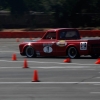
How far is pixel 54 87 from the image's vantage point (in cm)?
1291

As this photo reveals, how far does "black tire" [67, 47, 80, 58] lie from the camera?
22.5 meters

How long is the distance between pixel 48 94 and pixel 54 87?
1.29 metres

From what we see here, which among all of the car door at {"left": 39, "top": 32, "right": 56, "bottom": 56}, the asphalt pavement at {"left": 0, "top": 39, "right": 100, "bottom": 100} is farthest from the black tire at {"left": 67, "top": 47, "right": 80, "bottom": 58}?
the asphalt pavement at {"left": 0, "top": 39, "right": 100, "bottom": 100}

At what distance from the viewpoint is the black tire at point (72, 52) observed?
22547 millimetres

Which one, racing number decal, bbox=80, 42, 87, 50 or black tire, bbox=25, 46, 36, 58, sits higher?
racing number decal, bbox=80, 42, 87, 50

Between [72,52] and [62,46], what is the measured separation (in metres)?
0.62

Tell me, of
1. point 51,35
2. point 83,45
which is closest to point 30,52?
point 51,35

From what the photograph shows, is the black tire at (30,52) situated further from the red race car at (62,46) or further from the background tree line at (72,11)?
the background tree line at (72,11)

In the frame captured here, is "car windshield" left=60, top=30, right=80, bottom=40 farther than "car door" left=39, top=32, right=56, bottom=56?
Yes

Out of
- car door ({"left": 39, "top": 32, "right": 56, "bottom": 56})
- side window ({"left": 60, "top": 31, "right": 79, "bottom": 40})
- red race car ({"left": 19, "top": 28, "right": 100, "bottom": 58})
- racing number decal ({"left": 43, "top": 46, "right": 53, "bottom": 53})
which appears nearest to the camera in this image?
red race car ({"left": 19, "top": 28, "right": 100, "bottom": 58})

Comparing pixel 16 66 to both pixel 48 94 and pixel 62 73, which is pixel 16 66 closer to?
pixel 62 73

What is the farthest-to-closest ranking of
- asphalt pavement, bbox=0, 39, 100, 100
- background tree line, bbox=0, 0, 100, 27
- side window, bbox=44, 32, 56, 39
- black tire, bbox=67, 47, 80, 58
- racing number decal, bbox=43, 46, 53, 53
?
background tree line, bbox=0, 0, 100, 27 → side window, bbox=44, 32, 56, 39 → racing number decal, bbox=43, 46, 53, 53 → black tire, bbox=67, 47, 80, 58 → asphalt pavement, bbox=0, 39, 100, 100

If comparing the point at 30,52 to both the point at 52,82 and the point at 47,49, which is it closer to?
the point at 47,49

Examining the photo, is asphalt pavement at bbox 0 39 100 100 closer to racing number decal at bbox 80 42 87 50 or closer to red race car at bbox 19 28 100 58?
racing number decal at bbox 80 42 87 50
